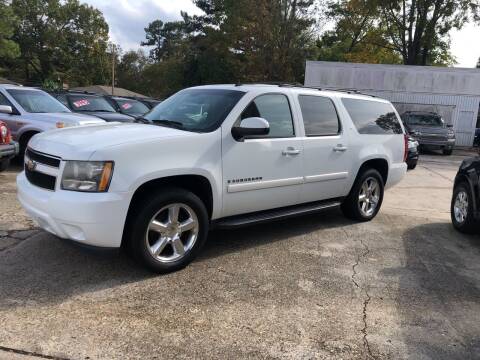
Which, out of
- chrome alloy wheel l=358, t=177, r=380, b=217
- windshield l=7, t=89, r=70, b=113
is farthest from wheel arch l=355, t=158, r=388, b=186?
windshield l=7, t=89, r=70, b=113

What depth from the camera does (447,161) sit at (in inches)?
664

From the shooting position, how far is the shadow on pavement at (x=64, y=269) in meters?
3.76

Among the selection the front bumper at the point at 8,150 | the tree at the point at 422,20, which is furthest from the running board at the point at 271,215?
the tree at the point at 422,20

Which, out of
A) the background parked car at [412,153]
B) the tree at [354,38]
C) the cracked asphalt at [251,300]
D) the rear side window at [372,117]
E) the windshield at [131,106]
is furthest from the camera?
the tree at [354,38]

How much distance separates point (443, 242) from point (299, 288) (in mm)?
2766

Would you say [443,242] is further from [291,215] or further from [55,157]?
[55,157]

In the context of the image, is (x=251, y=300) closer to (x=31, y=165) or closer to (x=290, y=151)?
(x=290, y=151)

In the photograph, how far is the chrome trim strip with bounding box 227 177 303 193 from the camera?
4579 millimetres

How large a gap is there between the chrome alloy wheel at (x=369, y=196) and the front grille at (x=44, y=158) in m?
4.10

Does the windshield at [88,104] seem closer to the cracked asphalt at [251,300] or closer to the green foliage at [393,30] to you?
the cracked asphalt at [251,300]

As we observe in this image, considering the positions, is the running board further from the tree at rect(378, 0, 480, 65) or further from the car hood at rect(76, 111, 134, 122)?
the tree at rect(378, 0, 480, 65)

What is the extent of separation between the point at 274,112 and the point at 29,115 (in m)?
5.82

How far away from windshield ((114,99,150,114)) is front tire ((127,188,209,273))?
8984 millimetres

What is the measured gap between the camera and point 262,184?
4.84m
